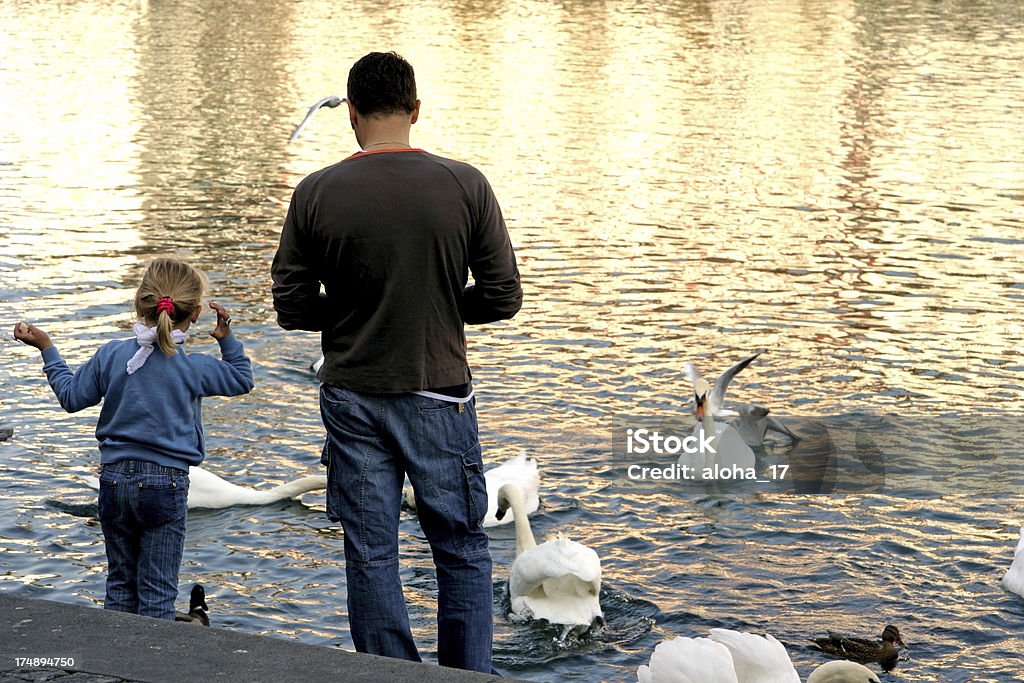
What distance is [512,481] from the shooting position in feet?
28.8

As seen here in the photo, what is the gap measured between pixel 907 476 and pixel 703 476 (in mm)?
1359

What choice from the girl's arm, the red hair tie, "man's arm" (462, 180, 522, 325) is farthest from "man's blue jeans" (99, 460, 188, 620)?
"man's arm" (462, 180, 522, 325)

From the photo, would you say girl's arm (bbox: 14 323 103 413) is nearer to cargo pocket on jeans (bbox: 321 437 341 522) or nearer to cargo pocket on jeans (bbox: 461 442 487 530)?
cargo pocket on jeans (bbox: 321 437 341 522)

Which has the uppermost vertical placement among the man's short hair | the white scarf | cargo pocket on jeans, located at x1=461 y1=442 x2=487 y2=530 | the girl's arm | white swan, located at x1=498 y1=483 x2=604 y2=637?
the man's short hair

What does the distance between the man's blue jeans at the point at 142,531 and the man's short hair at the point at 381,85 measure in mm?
1684

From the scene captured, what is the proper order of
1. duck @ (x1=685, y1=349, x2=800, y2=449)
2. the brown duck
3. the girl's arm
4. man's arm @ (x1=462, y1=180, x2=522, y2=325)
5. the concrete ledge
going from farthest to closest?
duck @ (x1=685, y1=349, x2=800, y2=449)
the brown duck
the girl's arm
man's arm @ (x1=462, y1=180, x2=522, y2=325)
the concrete ledge

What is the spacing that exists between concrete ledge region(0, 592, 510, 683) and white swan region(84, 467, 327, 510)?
3882 millimetres

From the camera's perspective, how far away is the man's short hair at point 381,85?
459 cm

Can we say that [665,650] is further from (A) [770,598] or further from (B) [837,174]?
(B) [837,174]

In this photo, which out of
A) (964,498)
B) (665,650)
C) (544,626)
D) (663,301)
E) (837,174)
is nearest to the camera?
(665,650)

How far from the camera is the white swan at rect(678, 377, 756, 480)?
955cm

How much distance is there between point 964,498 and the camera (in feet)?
30.0

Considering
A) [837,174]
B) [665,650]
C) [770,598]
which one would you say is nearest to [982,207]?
[837,174]

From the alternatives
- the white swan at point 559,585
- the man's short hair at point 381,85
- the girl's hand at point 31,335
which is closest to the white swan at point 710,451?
the white swan at point 559,585
